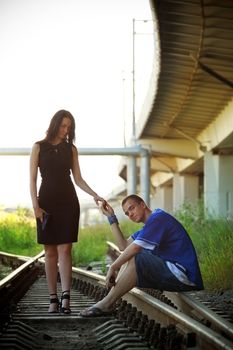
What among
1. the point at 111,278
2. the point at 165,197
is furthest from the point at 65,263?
the point at 165,197

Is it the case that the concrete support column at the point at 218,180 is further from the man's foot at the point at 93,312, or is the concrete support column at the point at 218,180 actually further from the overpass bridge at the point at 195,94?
the man's foot at the point at 93,312

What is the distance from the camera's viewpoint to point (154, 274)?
5793mm

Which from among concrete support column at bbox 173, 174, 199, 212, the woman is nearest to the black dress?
the woman

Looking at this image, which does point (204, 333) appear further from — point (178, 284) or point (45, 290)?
point (45, 290)

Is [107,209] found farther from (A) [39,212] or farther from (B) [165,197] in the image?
(B) [165,197]

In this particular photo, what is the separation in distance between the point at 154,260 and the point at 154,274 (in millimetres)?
118

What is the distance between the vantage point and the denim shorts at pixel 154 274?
5.73m

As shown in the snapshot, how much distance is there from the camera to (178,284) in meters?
5.88

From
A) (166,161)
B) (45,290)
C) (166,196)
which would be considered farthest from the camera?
(166,196)

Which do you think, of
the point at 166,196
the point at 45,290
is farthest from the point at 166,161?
the point at 45,290

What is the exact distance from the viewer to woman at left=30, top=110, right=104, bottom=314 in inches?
248

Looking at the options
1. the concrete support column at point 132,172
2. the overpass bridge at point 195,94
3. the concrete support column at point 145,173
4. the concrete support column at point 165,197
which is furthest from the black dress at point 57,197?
the concrete support column at point 165,197

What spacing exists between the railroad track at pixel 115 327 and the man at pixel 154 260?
18 cm

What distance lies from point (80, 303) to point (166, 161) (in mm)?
31604
